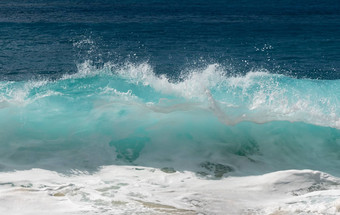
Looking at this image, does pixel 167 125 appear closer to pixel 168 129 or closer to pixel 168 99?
pixel 168 129

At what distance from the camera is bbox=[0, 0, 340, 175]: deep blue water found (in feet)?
32.8

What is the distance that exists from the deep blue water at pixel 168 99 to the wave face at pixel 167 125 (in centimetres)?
3

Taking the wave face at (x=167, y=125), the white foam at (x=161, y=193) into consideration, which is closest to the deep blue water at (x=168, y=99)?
the wave face at (x=167, y=125)

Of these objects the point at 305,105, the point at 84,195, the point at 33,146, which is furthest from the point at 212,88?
the point at 84,195

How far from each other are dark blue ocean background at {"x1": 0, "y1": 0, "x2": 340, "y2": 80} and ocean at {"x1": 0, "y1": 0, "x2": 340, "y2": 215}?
135mm

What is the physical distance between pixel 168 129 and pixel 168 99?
4.75 ft

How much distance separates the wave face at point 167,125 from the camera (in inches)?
384

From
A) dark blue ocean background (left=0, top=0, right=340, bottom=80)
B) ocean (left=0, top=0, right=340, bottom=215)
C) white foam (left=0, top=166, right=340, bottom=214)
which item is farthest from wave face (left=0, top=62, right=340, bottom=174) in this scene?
dark blue ocean background (left=0, top=0, right=340, bottom=80)

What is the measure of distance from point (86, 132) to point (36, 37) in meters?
12.1

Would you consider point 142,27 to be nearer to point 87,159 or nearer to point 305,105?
point 305,105

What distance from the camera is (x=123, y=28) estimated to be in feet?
79.0

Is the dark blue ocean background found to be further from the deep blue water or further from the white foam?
the white foam

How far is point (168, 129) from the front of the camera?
11.0 meters

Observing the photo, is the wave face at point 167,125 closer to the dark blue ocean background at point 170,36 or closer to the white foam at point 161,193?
the white foam at point 161,193
